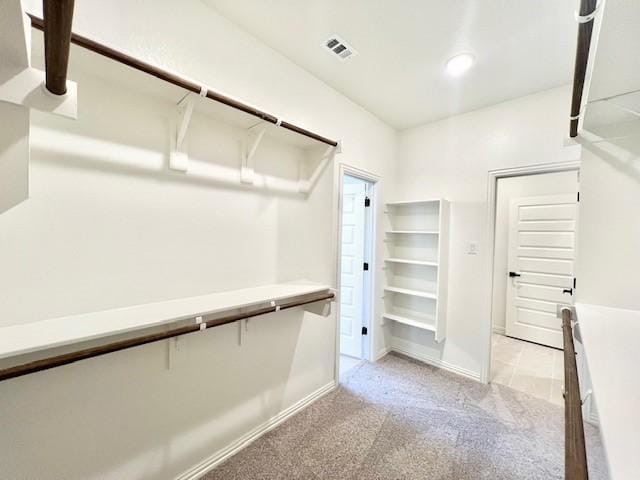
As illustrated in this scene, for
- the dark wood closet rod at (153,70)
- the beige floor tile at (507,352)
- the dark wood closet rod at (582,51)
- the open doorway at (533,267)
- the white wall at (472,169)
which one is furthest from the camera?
the open doorway at (533,267)

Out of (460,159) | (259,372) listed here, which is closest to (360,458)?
(259,372)

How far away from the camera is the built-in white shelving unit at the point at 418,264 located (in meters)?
2.74

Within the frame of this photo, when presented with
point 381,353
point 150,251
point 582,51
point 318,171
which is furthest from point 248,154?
point 381,353

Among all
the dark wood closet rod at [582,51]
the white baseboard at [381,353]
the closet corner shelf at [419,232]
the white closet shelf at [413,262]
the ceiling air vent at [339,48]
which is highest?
the ceiling air vent at [339,48]

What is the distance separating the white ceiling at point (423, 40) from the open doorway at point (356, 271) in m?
1.04

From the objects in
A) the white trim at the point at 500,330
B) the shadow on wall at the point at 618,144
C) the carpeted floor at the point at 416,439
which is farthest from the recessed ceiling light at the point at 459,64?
the white trim at the point at 500,330

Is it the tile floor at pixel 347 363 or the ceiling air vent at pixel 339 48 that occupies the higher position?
the ceiling air vent at pixel 339 48

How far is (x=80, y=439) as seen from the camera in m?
1.15

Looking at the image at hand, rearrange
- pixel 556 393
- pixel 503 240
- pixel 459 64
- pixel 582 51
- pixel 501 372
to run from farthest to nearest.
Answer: pixel 503 240
pixel 501 372
pixel 556 393
pixel 459 64
pixel 582 51

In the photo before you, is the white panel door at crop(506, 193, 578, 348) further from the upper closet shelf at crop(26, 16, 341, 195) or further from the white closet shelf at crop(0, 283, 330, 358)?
the white closet shelf at crop(0, 283, 330, 358)

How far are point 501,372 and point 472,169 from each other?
214cm

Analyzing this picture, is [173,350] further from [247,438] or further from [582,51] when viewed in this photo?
[582,51]

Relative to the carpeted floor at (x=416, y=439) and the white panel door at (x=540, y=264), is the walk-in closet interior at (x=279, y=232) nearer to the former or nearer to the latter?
the carpeted floor at (x=416, y=439)

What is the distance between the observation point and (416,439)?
183 cm
